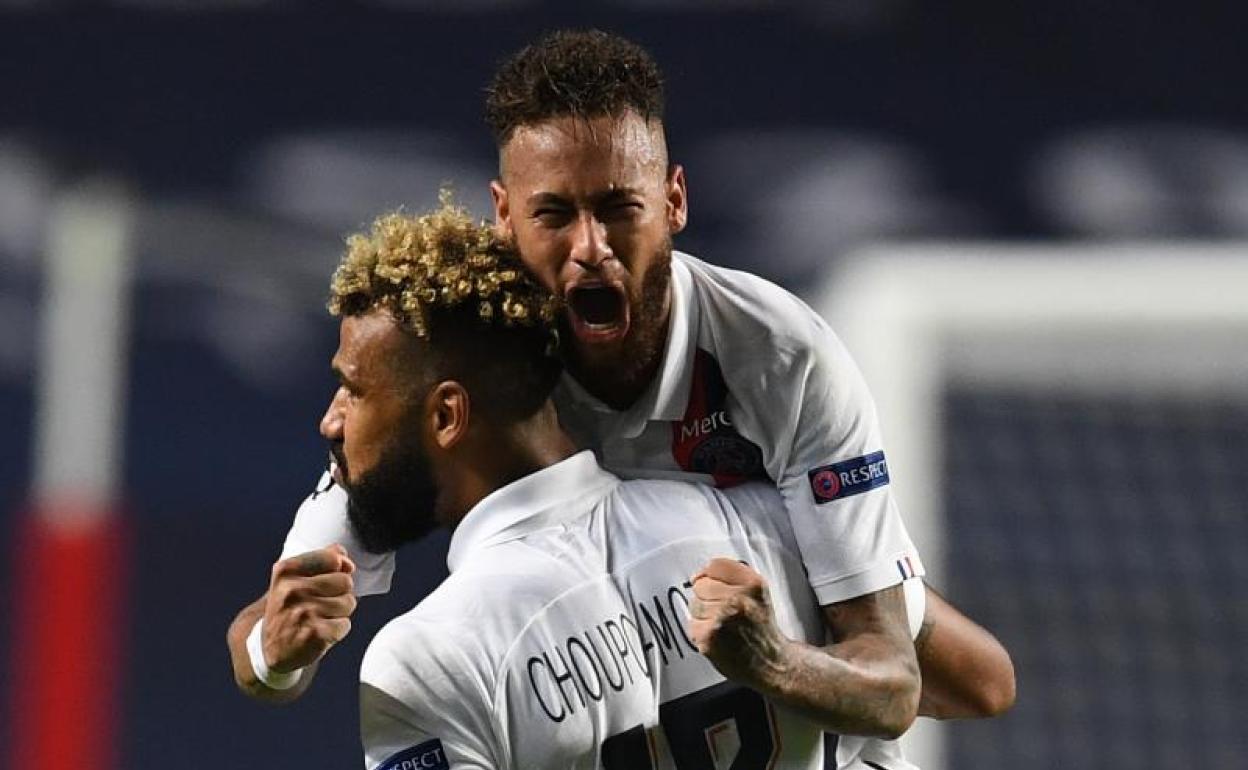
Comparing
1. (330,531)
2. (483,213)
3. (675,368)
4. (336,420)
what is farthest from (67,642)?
(675,368)

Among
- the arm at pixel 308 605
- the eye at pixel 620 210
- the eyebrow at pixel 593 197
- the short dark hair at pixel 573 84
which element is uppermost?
the short dark hair at pixel 573 84

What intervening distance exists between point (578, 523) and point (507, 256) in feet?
1.03

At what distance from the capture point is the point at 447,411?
8.14 feet

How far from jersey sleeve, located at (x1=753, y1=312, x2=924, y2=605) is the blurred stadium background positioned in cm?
186

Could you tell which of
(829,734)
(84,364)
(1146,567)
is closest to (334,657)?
(84,364)

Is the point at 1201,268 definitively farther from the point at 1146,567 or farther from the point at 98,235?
the point at 98,235

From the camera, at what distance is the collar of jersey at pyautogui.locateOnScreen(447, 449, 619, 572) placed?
8.16 ft

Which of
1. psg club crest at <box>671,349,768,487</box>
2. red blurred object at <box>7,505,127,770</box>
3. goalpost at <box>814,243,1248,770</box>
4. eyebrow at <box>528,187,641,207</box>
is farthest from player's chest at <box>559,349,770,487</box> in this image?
red blurred object at <box>7,505,127,770</box>

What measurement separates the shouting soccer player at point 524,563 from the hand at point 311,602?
0.31ft

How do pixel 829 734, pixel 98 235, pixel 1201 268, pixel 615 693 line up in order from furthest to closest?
pixel 98 235
pixel 1201 268
pixel 829 734
pixel 615 693

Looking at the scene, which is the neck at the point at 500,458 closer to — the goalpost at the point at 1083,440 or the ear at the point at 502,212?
the ear at the point at 502,212

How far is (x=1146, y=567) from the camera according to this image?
4.62m

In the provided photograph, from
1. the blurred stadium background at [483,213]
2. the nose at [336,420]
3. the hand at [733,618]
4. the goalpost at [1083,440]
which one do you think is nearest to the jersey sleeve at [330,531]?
the nose at [336,420]

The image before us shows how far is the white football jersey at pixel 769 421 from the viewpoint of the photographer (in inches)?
97.5
